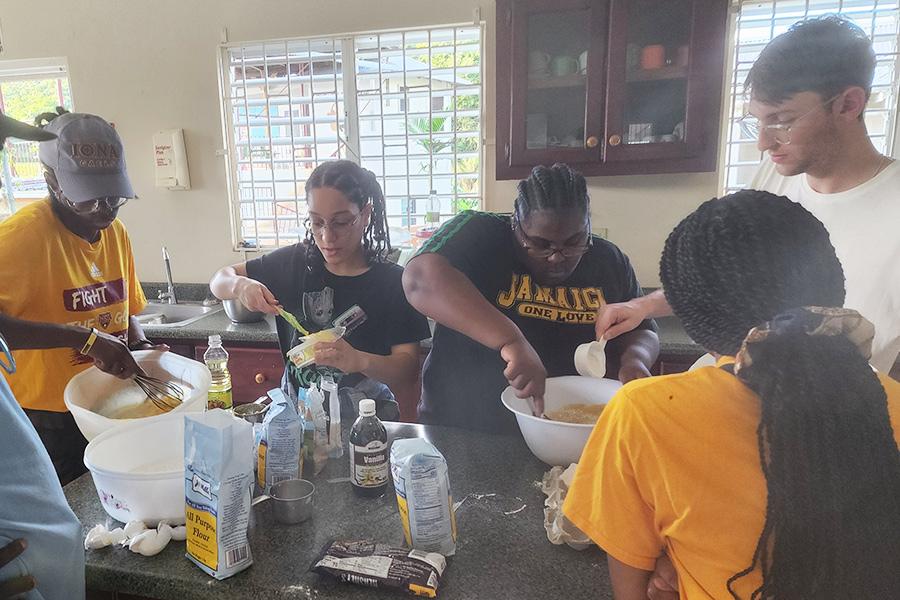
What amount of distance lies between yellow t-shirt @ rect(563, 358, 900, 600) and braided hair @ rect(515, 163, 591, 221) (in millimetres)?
583

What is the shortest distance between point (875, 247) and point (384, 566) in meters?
1.18

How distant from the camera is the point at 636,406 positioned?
0.62 m

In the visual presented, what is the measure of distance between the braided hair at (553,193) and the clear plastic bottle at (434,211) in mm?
1426

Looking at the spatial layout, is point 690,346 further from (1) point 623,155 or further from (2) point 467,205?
(2) point 467,205

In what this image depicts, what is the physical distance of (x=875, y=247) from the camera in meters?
1.18

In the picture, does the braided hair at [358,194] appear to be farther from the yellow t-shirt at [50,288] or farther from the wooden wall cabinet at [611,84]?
the wooden wall cabinet at [611,84]

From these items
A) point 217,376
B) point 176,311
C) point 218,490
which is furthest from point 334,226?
point 176,311

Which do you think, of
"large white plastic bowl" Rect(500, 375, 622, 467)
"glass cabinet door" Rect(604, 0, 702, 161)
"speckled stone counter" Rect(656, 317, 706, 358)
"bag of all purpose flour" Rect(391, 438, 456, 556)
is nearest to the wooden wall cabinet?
"glass cabinet door" Rect(604, 0, 702, 161)

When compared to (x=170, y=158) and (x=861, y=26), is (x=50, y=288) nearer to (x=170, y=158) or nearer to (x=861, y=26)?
(x=170, y=158)

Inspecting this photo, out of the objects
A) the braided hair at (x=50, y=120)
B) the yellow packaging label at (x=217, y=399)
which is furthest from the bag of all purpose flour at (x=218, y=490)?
the braided hair at (x=50, y=120)

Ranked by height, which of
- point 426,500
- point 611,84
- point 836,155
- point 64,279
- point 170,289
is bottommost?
point 170,289

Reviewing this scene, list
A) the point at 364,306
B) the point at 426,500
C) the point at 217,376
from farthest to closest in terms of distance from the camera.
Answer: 1. the point at 364,306
2. the point at 217,376
3. the point at 426,500

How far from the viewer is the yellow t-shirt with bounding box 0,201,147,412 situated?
1.32m

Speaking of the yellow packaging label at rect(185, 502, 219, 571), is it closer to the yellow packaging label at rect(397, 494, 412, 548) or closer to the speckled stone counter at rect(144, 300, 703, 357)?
the yellow packaging label at rect(397, 494, 412, 548)
